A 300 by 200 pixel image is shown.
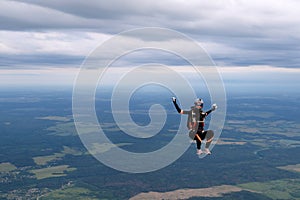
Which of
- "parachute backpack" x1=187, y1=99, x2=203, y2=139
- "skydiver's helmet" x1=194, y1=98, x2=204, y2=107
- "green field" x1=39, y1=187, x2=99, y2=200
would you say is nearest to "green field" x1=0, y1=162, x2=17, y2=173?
"green field" x1=39, y1=187, x2=99, y2=200

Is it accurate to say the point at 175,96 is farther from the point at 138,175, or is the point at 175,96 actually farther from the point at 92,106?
the point at 138,175

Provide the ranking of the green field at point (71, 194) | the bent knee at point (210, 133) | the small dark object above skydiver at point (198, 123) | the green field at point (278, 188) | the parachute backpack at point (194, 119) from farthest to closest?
the green field at point (278, 188) → the green field at point (71, 194) → the bent knee at point (210, 133) → the parachute backpack at point (194, 119) → the small dark object above skydiver at point (198, 123)

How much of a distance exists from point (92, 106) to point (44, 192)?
138305mm

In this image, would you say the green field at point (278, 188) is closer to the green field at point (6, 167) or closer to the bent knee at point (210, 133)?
the green field at point (6, 167)

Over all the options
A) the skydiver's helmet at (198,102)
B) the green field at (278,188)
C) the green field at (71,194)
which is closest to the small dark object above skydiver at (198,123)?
the skydiver's helmet at (198,102)

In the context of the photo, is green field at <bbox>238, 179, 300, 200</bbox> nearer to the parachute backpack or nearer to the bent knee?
the bent knee

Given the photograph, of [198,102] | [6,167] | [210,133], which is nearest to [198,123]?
[210,133]

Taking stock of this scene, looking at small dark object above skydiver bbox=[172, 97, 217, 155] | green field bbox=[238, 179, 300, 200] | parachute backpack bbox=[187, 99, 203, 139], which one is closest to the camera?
small dark object above skydiver bbox=[172, 97, 217, 155]

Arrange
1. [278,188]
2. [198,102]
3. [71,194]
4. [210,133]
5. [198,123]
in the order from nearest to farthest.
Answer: [198,102], [198,123], [210,133], [71,194], [278,188]

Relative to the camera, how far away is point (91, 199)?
133m

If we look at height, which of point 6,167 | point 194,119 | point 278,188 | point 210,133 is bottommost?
point 278,188

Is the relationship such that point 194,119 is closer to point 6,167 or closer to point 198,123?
point 198,123

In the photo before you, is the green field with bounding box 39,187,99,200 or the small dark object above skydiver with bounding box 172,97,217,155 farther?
the green field with bounding box 39,187,99,200

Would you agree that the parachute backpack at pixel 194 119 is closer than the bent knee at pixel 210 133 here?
Yes
